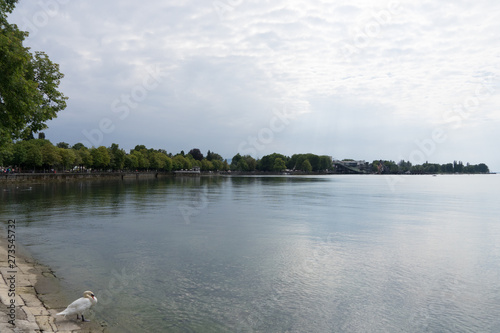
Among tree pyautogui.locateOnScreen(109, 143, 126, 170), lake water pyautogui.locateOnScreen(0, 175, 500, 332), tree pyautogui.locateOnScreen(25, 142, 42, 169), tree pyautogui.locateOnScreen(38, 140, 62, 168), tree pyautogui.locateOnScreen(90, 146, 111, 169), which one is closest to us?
lake water pyautogui.locateOnScreen(0, 175, 500, 332)

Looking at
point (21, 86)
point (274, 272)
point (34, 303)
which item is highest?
point (21, 86)

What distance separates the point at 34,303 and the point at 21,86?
882 centimetres

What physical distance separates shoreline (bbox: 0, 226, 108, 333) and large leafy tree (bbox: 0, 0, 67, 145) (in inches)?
254

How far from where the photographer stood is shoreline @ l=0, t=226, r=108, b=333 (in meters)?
10.5

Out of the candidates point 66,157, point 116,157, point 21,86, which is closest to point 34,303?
point 21,86

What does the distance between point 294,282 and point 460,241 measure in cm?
1675

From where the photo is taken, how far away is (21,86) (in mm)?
15305

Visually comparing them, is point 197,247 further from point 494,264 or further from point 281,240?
point 494,264

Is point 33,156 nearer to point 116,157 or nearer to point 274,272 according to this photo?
point 116,157

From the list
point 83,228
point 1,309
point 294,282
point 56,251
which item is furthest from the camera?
point 83,228

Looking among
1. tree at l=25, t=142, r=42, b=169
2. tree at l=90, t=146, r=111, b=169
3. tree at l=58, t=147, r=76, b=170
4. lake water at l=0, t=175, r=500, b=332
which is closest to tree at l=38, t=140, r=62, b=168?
tree at l=25, t=142, r=42, b=169

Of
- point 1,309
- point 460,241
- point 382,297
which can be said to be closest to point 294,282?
point 382,297

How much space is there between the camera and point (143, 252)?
70.4 ft

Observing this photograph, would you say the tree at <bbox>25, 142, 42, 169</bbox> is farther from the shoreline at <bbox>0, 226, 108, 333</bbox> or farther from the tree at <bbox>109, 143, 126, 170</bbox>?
the shoreline at <bbox>0, 226, 108, 333</bbox>
